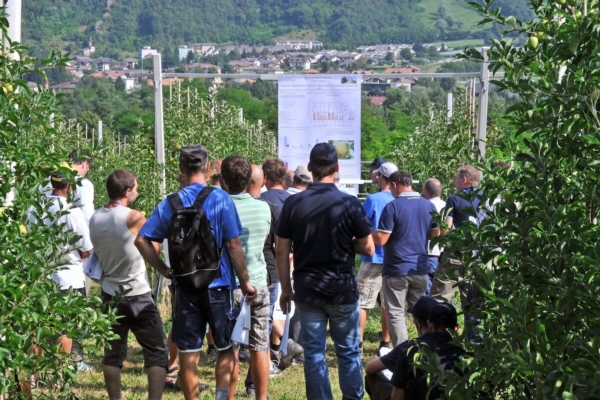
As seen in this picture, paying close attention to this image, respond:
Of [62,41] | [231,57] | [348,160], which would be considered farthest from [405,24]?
[348,160]

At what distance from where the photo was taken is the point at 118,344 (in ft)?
23.2

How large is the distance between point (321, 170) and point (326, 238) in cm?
49

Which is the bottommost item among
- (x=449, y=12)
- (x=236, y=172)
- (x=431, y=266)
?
(x=431, y=266)

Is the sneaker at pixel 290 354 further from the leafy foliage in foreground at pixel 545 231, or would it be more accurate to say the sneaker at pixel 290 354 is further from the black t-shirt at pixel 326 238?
the leafy foliage in foreground at pixel 545 231

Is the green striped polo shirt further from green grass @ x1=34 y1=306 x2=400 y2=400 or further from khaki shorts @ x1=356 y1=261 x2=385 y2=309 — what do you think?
khaki shorts @ x1=356 y1=261 x2=385 y2=309

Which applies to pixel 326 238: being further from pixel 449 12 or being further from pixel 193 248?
pixel 449 12

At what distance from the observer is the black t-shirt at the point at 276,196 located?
8266mm

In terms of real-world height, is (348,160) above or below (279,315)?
above

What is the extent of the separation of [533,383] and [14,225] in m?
2.29

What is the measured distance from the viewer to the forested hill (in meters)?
149

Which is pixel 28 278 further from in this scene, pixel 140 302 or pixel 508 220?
pixel 140 302

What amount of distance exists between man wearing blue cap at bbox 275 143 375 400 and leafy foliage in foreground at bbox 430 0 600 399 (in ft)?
8.72

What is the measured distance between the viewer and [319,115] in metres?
12.9

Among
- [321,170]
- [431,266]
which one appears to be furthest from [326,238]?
[431,266]
